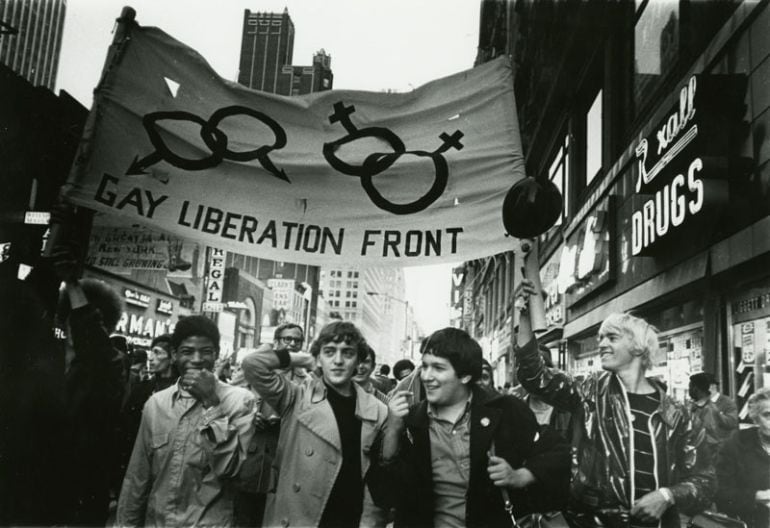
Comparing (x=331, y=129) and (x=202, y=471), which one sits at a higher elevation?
(x=331, y=129)

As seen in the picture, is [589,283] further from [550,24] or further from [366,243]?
[366,243]

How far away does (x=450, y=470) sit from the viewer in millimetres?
3084

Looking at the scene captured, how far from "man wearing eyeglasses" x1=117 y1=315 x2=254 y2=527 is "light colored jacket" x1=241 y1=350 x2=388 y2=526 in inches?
8.4

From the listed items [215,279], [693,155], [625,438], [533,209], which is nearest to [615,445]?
[625,438]

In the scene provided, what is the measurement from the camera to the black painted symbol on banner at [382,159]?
401 centimetres

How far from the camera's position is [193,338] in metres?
3.55

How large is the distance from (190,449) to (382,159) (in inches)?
78.6

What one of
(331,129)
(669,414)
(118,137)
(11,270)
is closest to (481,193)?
(331,129)

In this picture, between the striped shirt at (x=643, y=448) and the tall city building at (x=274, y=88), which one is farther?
the tall city building at (x=274, y=88)

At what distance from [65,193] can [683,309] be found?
8511 mm

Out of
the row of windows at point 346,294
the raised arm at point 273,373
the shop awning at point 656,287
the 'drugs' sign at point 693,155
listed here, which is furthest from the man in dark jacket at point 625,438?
the row of windows at point 346,294

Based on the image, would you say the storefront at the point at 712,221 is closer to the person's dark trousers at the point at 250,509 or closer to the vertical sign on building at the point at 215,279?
the person's dark trousers at the point at 250,509

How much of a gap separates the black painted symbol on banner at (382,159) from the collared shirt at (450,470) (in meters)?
1.41

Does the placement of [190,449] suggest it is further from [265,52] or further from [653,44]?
[265,52]
